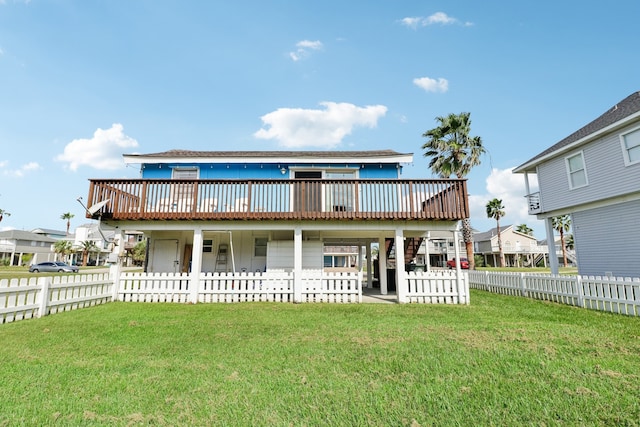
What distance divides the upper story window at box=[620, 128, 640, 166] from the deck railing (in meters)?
7.47

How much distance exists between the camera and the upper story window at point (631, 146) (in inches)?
435

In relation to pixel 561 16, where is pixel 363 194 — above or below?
below

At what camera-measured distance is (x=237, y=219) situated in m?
9.68

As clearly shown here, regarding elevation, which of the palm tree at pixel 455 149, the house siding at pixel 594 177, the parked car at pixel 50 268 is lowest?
the parked car at pixel 50 268

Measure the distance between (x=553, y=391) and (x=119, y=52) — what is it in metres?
15.5

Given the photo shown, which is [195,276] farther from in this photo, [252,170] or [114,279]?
[252,170]

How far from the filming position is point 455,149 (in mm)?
21781

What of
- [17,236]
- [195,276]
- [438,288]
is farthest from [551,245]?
[17,236]

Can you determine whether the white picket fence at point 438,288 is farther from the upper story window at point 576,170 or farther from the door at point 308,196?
the upper story window at point 576,170

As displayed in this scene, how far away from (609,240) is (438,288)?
9.21m

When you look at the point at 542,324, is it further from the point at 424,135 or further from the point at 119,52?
the point at 424,135

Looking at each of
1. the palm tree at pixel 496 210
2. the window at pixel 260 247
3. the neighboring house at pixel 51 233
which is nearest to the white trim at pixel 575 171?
the window at pixel 260 247

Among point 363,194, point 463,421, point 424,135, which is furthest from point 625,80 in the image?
point 463,421

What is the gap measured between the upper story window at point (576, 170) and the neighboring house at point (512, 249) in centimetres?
4481
